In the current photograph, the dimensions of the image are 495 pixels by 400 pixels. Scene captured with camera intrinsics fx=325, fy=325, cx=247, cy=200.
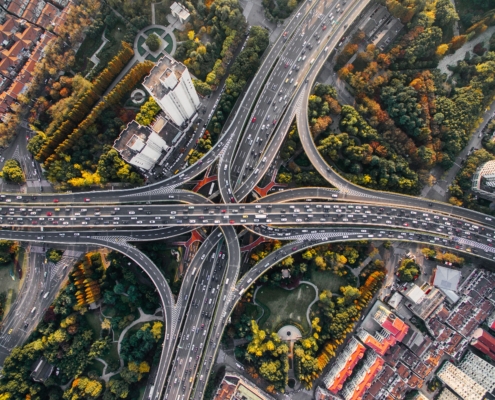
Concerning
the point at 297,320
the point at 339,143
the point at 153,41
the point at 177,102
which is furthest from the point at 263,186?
the point at 153,41

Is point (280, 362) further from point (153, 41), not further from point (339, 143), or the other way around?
point (153, 41)

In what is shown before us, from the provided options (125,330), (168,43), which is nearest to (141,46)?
(168,43)

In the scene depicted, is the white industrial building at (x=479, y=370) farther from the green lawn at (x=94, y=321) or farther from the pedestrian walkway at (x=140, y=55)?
the pedestrian walkway at (x=140, y=55)

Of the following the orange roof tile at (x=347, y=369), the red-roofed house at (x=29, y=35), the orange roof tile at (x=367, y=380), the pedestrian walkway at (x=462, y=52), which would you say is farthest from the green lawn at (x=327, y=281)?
the red-roofed house at (x=29, y=35)

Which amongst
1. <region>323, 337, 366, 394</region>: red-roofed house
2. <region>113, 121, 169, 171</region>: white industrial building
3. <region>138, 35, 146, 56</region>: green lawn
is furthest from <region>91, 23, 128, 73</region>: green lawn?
<region>323, 337, 366, 394</region>: red-roofed house

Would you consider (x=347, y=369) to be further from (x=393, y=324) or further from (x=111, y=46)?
(x=111, y=46)

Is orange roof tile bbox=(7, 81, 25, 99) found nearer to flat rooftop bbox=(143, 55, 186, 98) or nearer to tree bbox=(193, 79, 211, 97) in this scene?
flat rooftop bbox=(143, 55, 186, 98)
